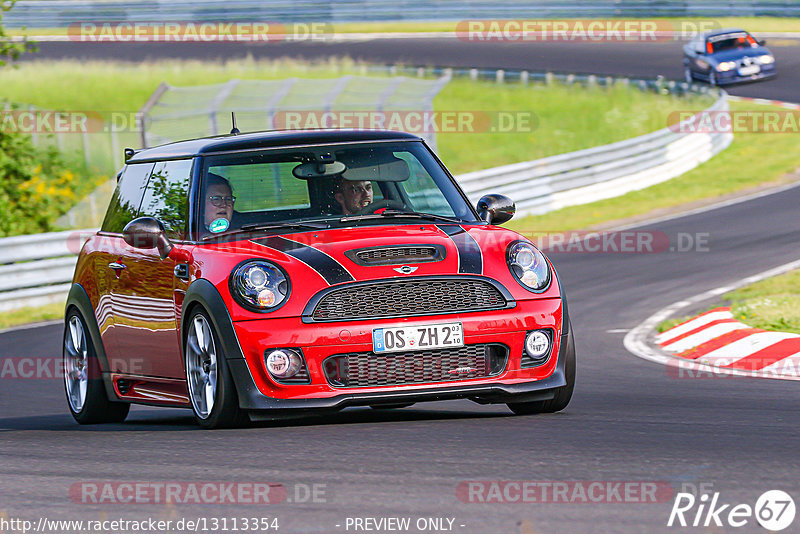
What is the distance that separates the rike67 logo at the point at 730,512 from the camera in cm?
438

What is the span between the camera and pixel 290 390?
265 inches

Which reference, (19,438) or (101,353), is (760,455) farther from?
(101,353)

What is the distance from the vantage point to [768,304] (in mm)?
12172

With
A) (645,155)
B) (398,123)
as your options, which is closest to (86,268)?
(398,123)

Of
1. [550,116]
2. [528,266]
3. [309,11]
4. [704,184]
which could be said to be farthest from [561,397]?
[309,11]

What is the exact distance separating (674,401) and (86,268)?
3759 mm

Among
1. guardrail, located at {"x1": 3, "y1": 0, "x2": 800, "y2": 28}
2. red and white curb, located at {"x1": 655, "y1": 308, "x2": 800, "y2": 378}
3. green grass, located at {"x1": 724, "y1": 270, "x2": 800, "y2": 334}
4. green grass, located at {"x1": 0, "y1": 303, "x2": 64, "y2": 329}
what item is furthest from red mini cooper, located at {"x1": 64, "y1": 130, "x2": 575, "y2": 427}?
guardrail, located at {"x1": 3, "y1": 0, "x2": 800, "y2": 28}

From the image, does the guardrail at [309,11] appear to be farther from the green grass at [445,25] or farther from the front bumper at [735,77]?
the front bumper at [735,77]

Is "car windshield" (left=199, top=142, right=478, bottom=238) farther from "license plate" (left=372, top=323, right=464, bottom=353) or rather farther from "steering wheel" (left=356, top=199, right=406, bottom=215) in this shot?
"license plate" (left=372, top=323, right=464, bottom=353)

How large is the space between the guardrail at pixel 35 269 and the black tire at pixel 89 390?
25.5 feet

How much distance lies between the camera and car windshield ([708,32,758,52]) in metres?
36.4

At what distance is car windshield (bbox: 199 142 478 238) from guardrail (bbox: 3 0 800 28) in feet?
133

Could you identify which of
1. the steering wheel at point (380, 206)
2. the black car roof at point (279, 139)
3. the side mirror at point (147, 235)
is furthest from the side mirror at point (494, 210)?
the side mirror at point (147, 235)

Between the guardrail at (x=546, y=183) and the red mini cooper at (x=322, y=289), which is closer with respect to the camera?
the red mini cooper at (x=322, y=289)
